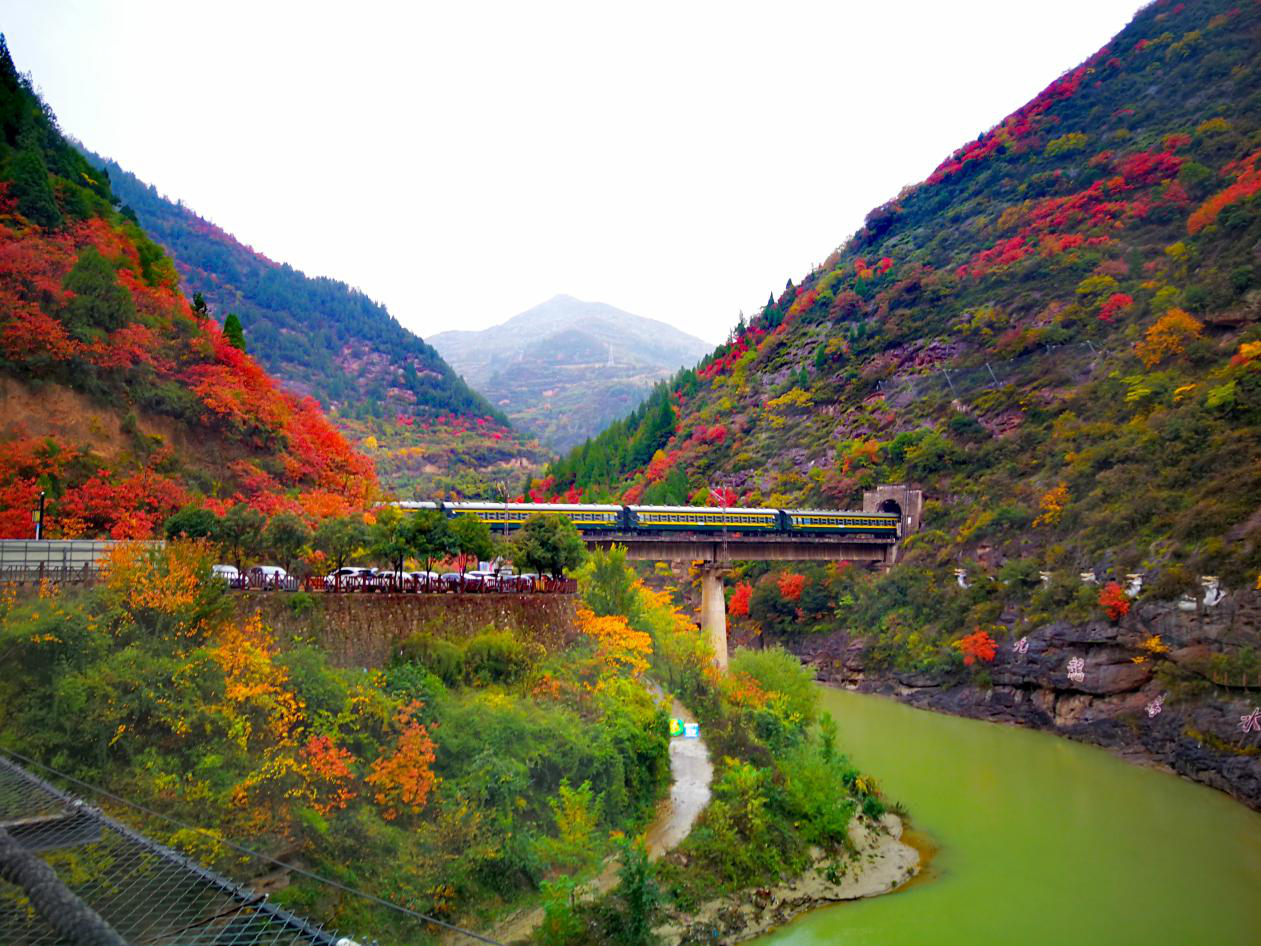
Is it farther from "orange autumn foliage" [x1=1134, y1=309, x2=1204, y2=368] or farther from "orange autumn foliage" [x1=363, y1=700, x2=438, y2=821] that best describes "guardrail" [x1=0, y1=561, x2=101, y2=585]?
"orange autumn foliage" [x1=1134, y1=309, x2=1204, y2=368]

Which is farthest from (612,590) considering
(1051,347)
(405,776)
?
(1051,347)

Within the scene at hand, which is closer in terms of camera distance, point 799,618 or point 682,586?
point 799,618

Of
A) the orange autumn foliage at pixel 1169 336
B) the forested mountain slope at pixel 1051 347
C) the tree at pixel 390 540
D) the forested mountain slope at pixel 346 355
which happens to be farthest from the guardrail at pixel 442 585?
the forested mountain slope at pixel 346 355

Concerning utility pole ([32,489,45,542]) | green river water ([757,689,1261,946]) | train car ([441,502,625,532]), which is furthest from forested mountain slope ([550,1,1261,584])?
utility pole ([32,489,45,542])

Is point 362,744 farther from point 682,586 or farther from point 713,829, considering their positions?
point 682,586

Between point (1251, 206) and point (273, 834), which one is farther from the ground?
point (1251, 206)

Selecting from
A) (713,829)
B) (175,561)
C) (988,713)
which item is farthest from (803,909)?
(988,713)
